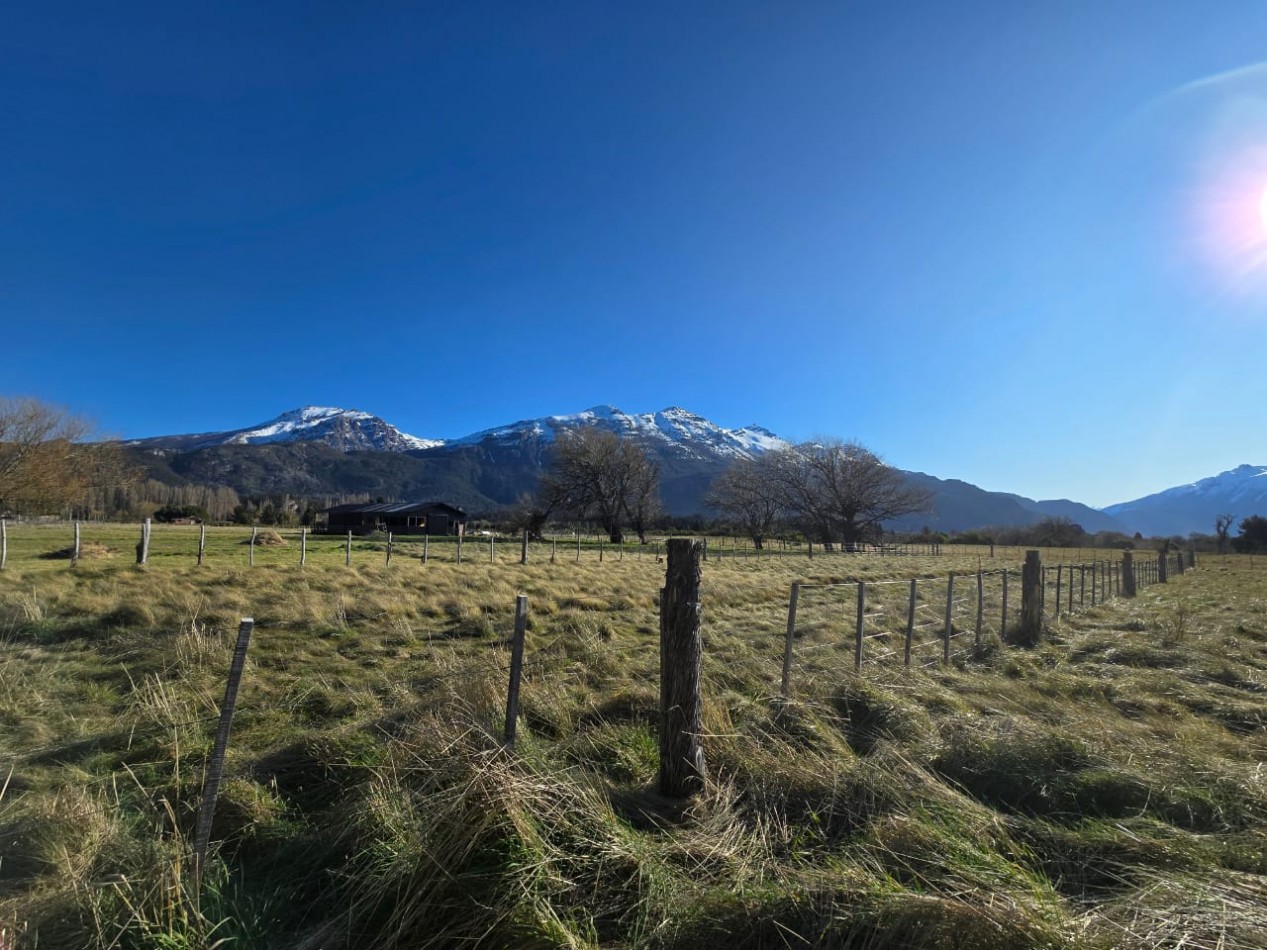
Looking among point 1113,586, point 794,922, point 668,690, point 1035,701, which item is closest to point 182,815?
point 668,690

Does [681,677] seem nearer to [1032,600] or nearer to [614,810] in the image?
[614,810]

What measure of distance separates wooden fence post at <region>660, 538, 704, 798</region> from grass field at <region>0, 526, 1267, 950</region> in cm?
21

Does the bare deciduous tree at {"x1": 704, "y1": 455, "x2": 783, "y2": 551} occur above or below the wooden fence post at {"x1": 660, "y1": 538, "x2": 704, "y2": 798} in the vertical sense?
above

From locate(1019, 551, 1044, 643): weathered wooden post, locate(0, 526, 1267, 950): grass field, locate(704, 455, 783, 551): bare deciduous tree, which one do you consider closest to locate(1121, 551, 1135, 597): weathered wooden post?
locate(1019, 551, 1044, 643): weathered wooden post

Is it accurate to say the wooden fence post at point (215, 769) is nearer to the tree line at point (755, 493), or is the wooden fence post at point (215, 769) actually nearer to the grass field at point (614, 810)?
the grass field at point (614, 810)

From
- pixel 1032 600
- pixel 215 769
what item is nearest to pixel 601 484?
pixel 1032 600

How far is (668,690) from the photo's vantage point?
405 centimetres

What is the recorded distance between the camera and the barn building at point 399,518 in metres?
82.2

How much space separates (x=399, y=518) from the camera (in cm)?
8300

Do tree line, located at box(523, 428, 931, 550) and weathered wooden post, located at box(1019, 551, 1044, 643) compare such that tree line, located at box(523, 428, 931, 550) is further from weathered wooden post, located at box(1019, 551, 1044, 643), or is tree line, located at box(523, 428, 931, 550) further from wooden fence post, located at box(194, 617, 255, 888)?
wooden fence post, located at box(194, 617, 255, 888)

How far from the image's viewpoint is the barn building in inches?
3238

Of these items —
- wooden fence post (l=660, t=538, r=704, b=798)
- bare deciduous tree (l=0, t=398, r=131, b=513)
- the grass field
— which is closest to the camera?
the grass field

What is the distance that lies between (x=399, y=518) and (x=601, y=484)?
3423 centimetres

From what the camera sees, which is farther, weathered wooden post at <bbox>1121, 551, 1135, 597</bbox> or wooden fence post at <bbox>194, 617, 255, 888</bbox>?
weathered wooden post at <bbox>1121, 551, 1135, 597</bbox>
